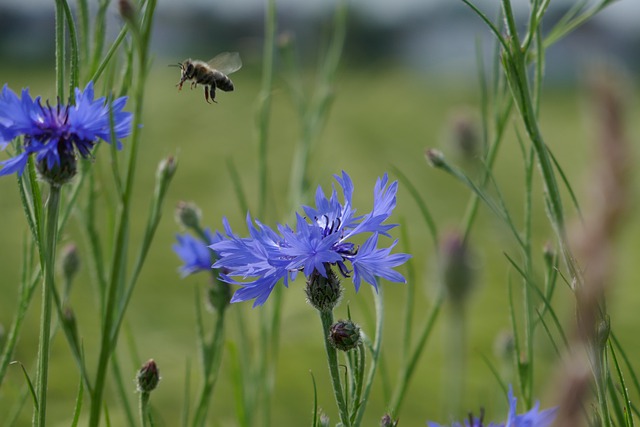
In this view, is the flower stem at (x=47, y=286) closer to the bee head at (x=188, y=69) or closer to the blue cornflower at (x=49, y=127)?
the blue cornflower at (x=49, y=127)

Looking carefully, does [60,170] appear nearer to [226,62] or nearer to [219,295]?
[219,295]

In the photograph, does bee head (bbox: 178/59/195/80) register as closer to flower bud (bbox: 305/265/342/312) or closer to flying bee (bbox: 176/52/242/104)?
flying bee (bbox: 176/52/242/104)

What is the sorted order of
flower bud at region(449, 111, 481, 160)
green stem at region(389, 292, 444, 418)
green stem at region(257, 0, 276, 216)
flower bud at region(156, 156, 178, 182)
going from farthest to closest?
flower bud at region(449, 111, 481, 160) < green stem at region(257, 0, 276, 216) < green stem at region(389, 292, 444, 418) < flower bud at region(156, 156, 178, 182)

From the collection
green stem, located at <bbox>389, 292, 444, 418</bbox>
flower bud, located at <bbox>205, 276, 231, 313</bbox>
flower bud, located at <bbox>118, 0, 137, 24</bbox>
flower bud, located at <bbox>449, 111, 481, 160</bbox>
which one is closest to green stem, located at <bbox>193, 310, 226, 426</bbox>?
flower bud, located at <bbox>205, 276, 231, 313</bbox>

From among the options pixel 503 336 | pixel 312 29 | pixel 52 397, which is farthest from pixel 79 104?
pixel 312 29

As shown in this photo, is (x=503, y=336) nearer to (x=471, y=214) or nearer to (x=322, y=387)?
(x=471, y=214)

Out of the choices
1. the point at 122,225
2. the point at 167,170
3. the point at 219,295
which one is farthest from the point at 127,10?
the point at 219,295
